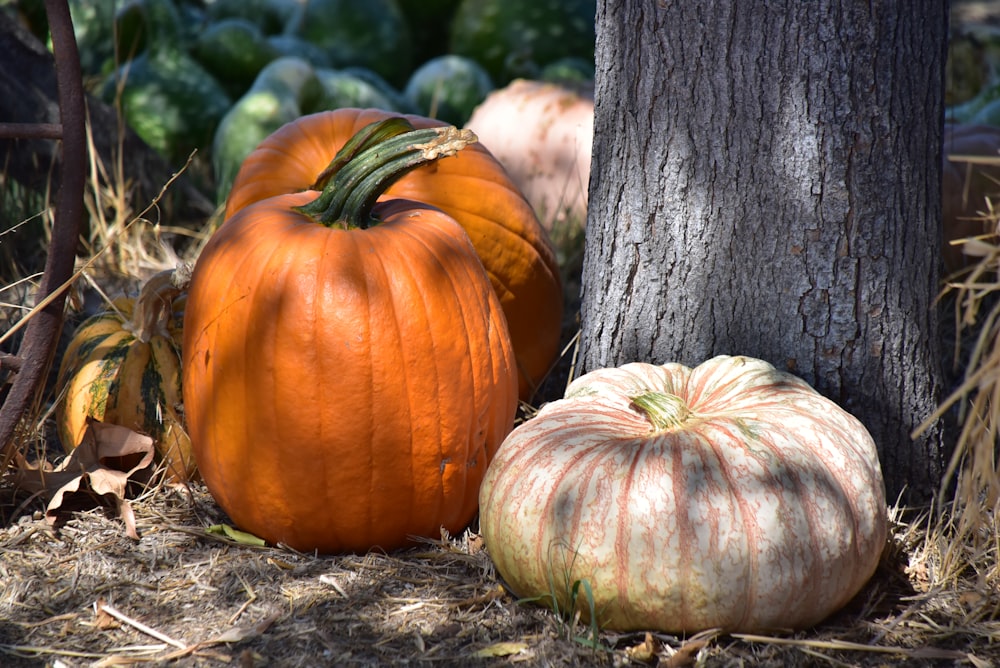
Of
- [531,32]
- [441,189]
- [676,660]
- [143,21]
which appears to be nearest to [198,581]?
[676,660]

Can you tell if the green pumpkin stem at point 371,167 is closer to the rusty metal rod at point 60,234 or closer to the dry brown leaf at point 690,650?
the rusty metal rod at point 60,234

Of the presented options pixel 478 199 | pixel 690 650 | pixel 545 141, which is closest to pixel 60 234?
pixel 478 199

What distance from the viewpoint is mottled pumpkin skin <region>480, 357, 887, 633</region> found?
2.07m

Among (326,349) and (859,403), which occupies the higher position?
(326,349)

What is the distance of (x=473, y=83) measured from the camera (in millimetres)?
6469

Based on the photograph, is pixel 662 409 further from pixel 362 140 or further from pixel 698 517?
pixel 362 140

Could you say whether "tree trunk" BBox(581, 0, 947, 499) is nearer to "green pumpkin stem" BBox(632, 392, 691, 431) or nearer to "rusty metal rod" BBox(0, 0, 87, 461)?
"green pumpkin stem" BBox(632, 392, 691, 431)

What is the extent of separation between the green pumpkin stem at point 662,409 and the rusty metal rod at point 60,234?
152 centimetres

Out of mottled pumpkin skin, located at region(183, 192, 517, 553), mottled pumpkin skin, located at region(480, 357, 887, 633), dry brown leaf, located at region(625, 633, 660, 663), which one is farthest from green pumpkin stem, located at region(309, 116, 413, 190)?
dry brown leaf, located at region(625, 633, 660, 663)

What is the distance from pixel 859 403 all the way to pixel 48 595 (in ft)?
7.08

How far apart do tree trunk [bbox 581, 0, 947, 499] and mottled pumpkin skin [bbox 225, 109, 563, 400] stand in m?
0.45

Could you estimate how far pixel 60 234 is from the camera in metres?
2.61

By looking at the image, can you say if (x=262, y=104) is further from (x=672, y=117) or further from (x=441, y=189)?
(x=672, y=117)

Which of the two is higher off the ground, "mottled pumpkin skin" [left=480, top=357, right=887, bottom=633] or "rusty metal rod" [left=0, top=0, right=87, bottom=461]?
"rusty metal rod" [left=0, top=0, right=87, bottom=461]
